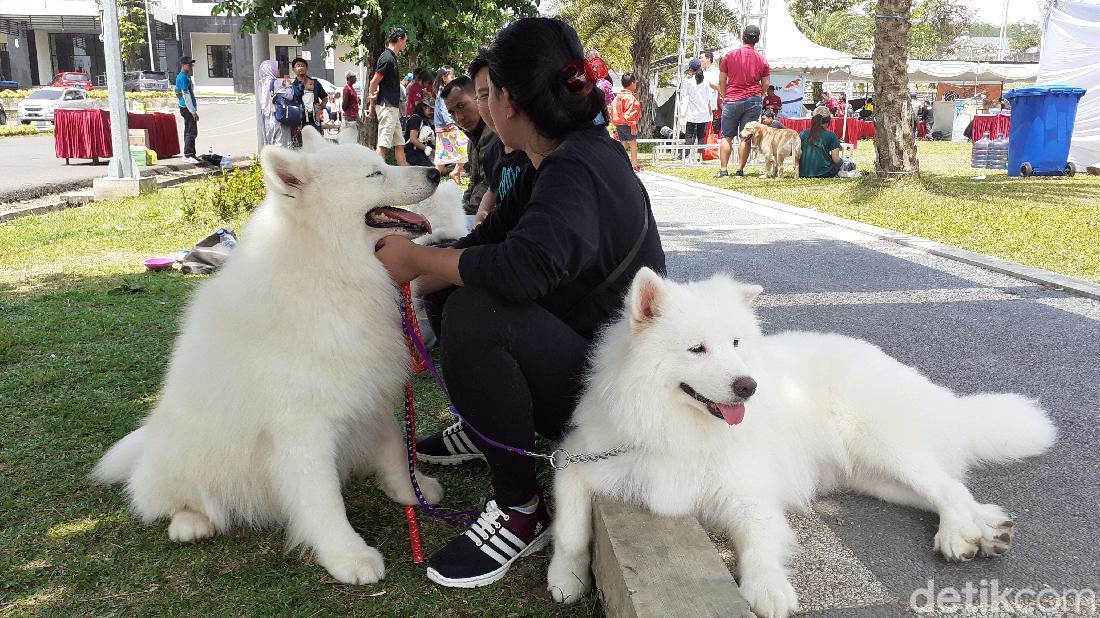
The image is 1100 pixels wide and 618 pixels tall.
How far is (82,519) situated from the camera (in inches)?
110

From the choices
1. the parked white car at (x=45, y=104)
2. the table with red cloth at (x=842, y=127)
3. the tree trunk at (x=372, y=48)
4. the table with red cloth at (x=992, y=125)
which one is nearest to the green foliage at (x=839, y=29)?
the table with red cloth at (x=842, y=127)

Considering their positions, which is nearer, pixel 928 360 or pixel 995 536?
pixel 995 536

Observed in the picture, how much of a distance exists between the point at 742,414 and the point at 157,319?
15.2 feet

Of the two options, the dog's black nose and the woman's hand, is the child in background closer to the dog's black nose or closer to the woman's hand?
the woman's hand

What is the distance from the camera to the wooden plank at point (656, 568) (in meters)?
1.84

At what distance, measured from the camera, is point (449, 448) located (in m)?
3.29

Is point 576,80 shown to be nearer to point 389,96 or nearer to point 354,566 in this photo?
point 354,566

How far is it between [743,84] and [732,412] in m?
12.4

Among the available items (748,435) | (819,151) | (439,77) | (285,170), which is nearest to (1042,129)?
(819,151)

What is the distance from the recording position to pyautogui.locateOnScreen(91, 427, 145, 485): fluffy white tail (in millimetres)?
2936

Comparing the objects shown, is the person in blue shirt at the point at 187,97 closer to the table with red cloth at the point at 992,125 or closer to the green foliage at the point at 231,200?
the green foliage at the point at 231,200

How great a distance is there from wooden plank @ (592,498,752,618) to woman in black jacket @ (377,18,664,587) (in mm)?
368

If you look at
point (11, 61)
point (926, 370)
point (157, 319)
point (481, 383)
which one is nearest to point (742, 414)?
point (481, 383)

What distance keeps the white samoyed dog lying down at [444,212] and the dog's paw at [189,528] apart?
153 cm
